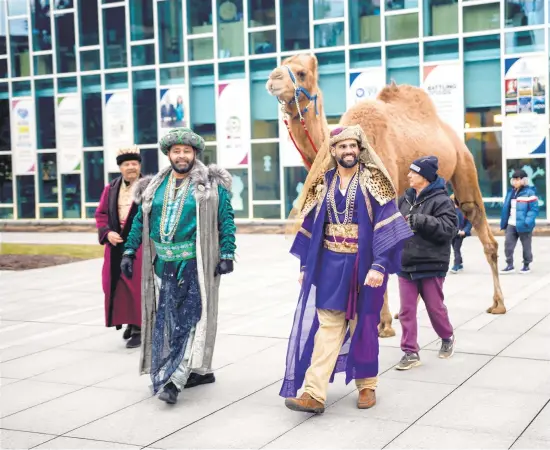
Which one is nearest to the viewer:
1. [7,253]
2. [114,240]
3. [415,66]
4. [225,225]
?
[225,225]

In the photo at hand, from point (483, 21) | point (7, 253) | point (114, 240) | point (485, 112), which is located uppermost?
point (483, 21)

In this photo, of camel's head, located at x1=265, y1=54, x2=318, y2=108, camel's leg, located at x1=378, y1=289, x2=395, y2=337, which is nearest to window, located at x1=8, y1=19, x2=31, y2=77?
camel's head, located at x1=265, y1=54, x2=318, y2=108

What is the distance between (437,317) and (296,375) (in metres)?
1.88

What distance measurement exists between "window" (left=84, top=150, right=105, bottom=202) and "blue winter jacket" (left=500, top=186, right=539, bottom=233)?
16.0m

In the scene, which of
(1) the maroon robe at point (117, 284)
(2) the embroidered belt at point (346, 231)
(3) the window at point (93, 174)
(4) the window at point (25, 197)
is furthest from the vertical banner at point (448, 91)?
(2) the embroidered belt at point (346, 231)

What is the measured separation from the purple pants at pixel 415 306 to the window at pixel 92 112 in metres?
21.1

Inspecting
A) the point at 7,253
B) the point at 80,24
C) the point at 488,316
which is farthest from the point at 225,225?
the point at 80,24

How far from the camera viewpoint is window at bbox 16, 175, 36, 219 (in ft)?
91.8

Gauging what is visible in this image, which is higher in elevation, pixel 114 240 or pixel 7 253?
pixel 114 240

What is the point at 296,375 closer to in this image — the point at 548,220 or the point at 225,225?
the point at 225,225

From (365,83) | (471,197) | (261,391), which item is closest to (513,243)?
(471,197)

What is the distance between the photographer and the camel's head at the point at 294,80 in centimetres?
796

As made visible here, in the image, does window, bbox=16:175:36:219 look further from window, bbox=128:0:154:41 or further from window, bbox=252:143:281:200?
window, bbox=252:143:281:200

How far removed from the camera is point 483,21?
2177 cm
